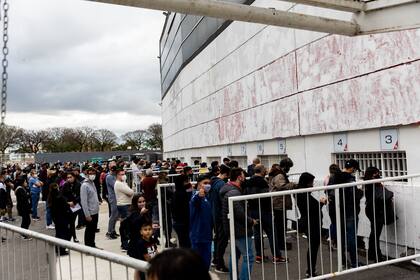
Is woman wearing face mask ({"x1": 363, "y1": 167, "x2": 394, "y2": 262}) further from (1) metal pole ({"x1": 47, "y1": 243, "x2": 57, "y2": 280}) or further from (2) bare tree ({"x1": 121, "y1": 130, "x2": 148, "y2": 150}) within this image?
(2) bare tree ({"x1": 121, "y1": 130, "x2": 148, "y2": 150})

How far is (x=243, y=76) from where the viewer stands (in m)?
15.7

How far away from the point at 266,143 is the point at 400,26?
964 cm

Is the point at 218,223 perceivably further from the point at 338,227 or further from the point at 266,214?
the point at 338,227

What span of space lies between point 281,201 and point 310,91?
4.71 m

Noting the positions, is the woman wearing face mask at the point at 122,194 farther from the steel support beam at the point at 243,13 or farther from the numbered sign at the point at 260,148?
the steel support beam at the point at 243,13

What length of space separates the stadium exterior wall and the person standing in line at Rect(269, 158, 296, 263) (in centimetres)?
196

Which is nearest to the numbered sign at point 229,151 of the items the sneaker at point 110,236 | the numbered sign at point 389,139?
the sneaker at point 110,236

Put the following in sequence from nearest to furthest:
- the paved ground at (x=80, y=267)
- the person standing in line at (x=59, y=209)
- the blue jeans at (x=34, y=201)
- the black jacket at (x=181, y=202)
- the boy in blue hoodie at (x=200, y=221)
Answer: the paved ground at (x=80, y=267)
the boy in blue hoodie at (x=200, y=221)
the black jacket at (x=181, y=202)
the person standing in line at (x=59, y=209)
the blue jeans at (x=34, y=201)

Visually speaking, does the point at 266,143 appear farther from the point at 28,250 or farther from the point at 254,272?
the point at 28,250

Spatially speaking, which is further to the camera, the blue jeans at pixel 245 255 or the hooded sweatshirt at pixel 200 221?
the hooded sweatshirt at pixel 200 221

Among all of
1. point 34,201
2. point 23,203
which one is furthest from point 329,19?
point 34,201

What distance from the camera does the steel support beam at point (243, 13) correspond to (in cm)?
406

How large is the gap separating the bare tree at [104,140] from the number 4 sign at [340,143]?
292ft

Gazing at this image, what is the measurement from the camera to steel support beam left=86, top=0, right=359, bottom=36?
406 centimetres
